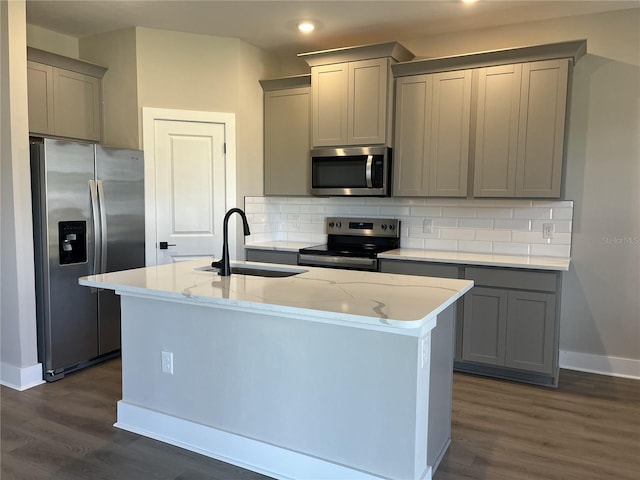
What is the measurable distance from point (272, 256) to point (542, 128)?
7.78ft

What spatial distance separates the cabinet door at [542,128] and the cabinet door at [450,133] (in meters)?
0.39

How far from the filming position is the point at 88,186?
3498 mm

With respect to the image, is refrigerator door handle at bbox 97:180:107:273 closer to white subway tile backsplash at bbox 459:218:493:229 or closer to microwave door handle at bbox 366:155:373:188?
microwave door handle at bbox 366:155:373:188

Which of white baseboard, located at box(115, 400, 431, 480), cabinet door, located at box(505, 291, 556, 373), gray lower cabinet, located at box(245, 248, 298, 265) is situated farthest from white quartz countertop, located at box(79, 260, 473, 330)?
gray lower cabinet, located at box(245, 248, 298, 265)

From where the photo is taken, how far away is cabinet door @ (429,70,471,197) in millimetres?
3648

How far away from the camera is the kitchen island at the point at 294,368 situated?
192cm

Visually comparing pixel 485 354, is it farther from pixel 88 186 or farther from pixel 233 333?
pixel 88 186

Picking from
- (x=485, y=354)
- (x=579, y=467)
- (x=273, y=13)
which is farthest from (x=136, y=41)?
(x=579, y=467)

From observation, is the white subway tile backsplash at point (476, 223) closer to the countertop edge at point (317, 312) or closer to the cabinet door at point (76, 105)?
the countertop edge at point (317, 312)

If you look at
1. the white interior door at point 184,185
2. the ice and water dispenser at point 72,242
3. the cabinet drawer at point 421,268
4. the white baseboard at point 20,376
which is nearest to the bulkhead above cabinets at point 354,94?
the white interior door at point 184,185

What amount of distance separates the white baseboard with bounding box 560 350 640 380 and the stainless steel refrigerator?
3.49 m

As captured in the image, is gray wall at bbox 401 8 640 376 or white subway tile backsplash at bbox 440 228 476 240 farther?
white subway tile backsplash at bbox 440 228 476 240

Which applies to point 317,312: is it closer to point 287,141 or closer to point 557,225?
point 557,225

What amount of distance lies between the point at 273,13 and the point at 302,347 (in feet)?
8.62
